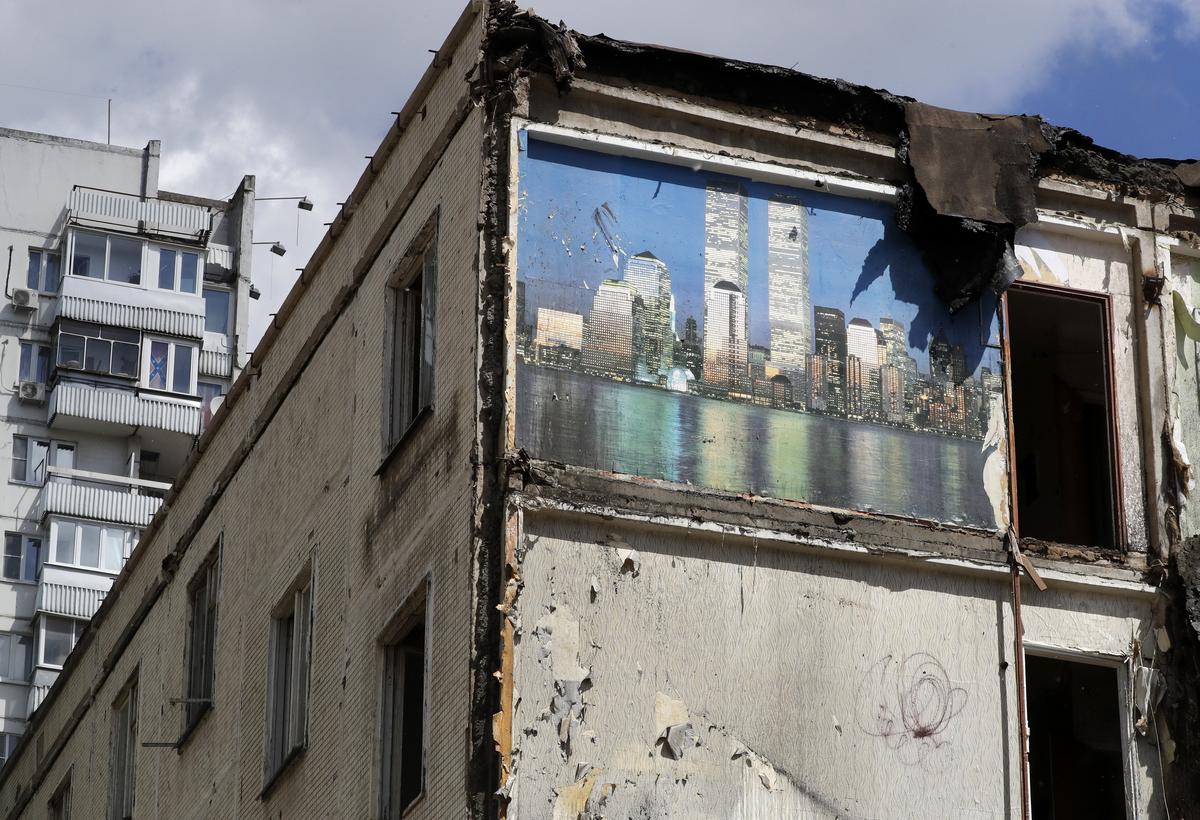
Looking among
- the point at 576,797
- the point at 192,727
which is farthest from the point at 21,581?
the point at 576,797

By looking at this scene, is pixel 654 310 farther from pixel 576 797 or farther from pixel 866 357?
pixel 576 797

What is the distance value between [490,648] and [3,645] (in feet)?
152

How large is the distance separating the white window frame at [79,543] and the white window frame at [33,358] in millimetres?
4580

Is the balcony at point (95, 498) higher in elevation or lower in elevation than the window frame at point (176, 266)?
lower

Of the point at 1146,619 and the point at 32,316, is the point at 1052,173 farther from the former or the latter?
the point at 32,316

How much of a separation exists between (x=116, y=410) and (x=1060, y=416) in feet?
146

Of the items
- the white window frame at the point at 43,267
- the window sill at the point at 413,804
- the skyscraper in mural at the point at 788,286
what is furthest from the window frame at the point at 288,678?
the white window frame at the point at 43,267

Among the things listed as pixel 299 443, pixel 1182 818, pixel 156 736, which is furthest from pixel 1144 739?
pixel 156 736

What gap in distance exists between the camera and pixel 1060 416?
17.8m

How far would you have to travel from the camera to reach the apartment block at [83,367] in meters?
57.0

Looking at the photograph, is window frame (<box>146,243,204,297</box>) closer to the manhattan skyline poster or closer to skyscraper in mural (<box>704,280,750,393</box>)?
the manhattan skyline poster

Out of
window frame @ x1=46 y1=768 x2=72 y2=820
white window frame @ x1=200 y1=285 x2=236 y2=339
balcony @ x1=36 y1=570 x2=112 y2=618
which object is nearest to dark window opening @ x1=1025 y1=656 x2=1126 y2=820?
window frame @ x1=46 y1=768 x2=72 y2=820

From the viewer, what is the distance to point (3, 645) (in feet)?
186

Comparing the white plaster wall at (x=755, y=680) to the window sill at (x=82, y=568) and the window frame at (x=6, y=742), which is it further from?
the window sill at (x=82, y=568)
